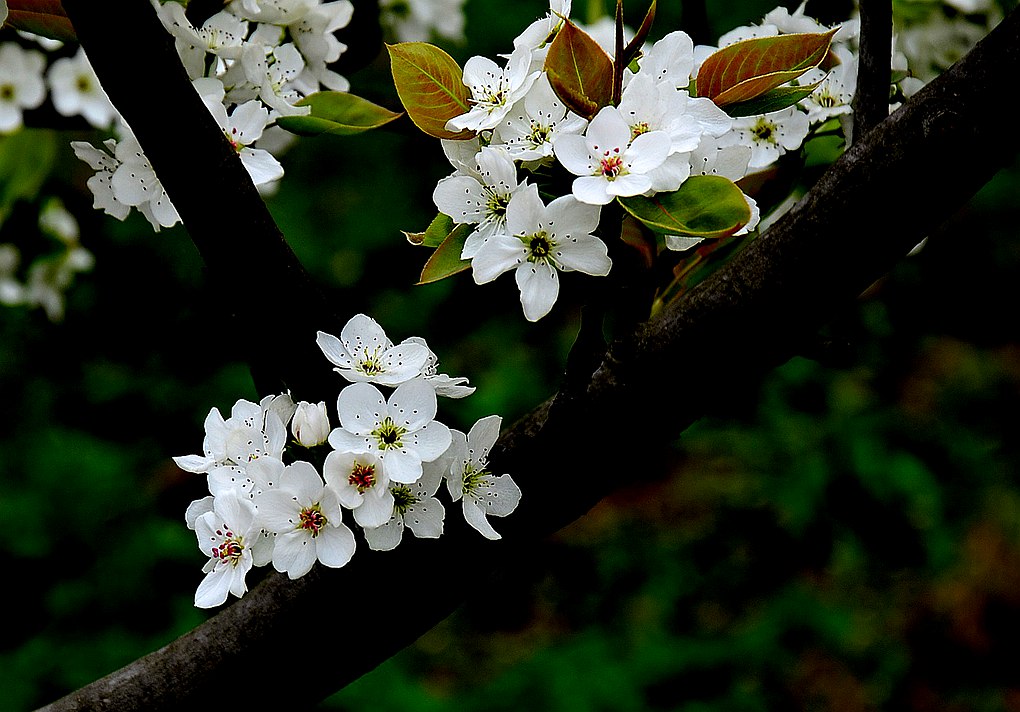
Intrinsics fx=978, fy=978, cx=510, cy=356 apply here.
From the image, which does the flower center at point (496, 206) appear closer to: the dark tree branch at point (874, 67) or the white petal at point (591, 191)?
the white petal at point (591, 191)

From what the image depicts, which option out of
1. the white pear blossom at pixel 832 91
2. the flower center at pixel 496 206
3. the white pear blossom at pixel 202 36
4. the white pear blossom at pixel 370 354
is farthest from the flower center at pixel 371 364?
the white pear blossom at pixel 832 91

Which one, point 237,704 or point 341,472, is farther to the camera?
point 237,704

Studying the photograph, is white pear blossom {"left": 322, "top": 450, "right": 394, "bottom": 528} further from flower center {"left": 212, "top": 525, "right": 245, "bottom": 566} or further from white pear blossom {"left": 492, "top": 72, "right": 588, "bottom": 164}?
white pear blossom {"left": 492, "top": 72, "right": 588, "bottom": 164}

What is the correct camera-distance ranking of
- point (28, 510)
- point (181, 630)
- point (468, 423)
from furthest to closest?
1. point (468, 423)
2. point (28, 510)
3. point (181, 630)

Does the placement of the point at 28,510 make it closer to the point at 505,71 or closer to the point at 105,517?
the point at 105,517

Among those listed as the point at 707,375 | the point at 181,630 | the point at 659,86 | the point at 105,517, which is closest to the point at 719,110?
the point at 659,86

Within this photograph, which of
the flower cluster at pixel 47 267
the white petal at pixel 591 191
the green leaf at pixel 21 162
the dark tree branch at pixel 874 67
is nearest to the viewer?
the white petal at pixel 591 191

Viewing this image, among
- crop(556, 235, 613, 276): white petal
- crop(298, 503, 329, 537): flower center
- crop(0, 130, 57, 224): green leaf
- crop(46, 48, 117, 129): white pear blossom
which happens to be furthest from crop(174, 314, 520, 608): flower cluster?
crop(0, 130, 57, 224): green leaf
